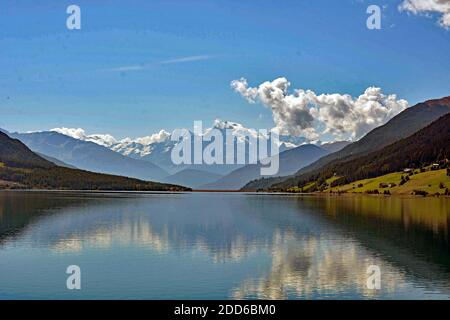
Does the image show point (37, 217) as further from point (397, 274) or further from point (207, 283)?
point (397, 274)

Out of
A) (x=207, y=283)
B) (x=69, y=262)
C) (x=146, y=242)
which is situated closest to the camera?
(x=207, y=283)

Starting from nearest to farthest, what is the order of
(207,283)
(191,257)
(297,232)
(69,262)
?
(207,283) → (69,262) → (191,257) → (297,232)

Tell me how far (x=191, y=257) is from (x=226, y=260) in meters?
5.16

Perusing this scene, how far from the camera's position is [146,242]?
83.8 metres

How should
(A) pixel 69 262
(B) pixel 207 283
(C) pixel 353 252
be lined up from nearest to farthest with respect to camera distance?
(B) pixel 207 283 → (A) pixel 69 262 → (C) pixel 353 252

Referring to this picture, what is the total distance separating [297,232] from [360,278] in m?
45.0

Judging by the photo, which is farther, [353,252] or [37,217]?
[37,217]

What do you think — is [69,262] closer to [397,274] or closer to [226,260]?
[226,260]

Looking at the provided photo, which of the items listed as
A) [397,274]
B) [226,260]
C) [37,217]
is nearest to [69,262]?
[226,260]

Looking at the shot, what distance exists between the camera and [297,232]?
100188mm

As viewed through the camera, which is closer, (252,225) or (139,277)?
(139,277)
